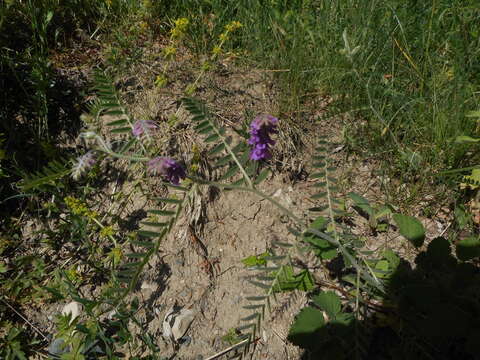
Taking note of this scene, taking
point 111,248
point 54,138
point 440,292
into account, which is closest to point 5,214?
point 54,138

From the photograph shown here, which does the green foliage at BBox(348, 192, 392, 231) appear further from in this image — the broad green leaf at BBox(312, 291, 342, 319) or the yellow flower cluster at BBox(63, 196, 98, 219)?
the yellow flower cluster at BBox(63, 196, 98, 219)

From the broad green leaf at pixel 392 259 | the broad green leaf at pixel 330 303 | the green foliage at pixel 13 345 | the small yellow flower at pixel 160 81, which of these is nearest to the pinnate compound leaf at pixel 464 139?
the broad green leaf at pixel 392 259

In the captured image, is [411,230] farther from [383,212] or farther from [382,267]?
[383,212]

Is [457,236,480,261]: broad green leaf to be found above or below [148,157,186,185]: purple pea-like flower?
below

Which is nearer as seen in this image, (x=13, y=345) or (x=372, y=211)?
(x=13, y=345)

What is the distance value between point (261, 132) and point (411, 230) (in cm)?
90

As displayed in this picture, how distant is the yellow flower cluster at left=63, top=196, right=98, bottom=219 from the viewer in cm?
217

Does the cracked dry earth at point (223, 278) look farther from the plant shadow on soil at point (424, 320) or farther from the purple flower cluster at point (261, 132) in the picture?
the purple flower cluster at point (261, 132)

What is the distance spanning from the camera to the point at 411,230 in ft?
6.01

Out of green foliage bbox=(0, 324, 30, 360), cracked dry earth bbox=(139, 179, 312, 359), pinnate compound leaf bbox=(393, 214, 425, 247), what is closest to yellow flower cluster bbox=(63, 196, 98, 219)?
cracked dry earth bbox=(139, 179, 312, 359)

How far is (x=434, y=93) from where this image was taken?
2.25 m

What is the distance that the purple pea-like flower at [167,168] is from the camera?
137cm

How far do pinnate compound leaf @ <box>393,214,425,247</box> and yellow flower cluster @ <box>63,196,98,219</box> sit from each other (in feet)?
5.63

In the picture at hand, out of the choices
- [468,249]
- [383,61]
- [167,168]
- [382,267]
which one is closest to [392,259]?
[382,267]
